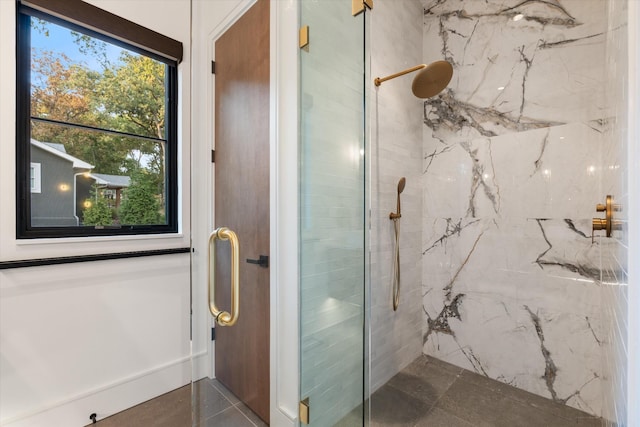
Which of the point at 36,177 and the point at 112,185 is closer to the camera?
the point at 36,177

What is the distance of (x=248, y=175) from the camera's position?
151cm

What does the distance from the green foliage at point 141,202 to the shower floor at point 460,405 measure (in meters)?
1.85

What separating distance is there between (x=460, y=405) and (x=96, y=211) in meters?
2.53

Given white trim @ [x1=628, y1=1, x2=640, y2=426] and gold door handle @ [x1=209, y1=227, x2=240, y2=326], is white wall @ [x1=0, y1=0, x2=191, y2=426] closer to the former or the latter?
gold door handle @ [x1=209, y1=227, x2=240, y2=326]

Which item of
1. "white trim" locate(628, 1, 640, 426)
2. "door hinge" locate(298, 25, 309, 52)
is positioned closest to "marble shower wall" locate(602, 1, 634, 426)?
"white trim" locate(628, 1, 640, 426)

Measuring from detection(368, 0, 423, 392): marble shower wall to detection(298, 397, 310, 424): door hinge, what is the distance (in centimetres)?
69

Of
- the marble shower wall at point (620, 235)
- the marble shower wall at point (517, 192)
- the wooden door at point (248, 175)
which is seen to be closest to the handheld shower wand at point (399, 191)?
the marble shower wall at point (517, 192)

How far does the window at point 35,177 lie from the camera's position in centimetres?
148

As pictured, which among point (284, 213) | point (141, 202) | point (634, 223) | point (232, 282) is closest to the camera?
point (634, 223)

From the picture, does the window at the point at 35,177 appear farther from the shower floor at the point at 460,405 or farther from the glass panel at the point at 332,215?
the shower floor at the point at 460,405

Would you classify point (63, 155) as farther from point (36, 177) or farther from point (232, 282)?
point (232, 282)

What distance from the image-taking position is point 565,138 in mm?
1790

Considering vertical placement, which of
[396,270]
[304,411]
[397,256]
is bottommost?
[304,411]

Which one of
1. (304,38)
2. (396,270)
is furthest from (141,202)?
(396,270)
